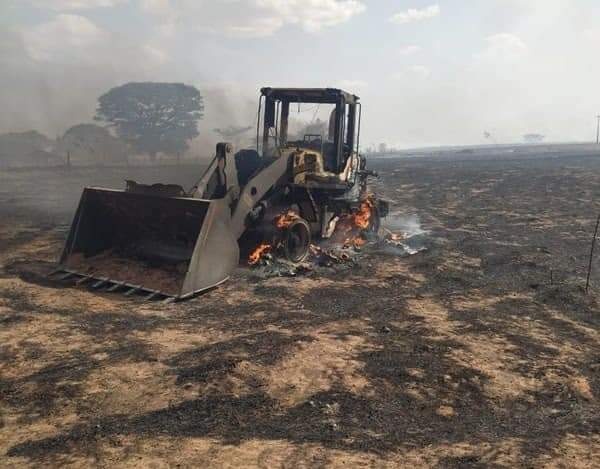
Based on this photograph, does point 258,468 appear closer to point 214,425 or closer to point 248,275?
point 214,425

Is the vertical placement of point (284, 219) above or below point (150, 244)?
above

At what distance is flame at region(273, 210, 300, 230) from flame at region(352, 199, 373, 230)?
291cm

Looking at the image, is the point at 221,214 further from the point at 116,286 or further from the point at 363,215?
the point at 363,215

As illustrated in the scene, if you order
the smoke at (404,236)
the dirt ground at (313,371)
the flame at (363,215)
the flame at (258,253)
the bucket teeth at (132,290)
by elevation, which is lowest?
the dirt ground at (313,371)

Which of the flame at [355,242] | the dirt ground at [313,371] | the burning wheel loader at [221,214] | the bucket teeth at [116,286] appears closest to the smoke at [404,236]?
the flame at [355,242]

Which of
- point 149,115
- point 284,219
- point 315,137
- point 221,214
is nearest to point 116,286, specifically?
point 221,214

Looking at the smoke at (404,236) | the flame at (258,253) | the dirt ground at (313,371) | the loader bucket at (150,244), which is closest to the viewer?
the dirt ground at (313,371)

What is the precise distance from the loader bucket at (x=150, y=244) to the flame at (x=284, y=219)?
1.33 meters

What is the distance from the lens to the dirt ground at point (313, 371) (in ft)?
12.5

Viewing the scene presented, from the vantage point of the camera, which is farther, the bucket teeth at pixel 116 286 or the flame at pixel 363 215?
the flame at pixel 363 215

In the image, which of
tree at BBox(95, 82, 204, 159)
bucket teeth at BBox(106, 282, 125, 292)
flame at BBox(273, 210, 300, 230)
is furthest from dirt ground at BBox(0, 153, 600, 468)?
tree at BBox(95, 82, 204, 159)

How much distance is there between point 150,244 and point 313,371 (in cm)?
450

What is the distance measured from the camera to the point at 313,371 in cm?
516

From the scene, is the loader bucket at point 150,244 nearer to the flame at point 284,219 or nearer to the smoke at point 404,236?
the flame at point 284,219
